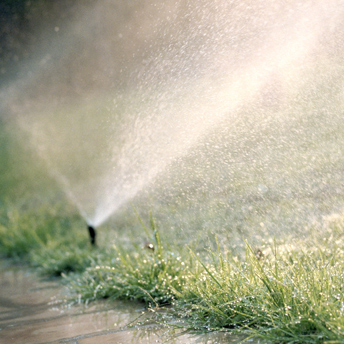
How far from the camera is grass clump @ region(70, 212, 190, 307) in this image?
2490 millimetres

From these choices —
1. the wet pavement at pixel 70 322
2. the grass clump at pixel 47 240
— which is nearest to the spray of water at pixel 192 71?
the grass clump at pixel 47 240

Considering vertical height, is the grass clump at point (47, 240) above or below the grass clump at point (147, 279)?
above

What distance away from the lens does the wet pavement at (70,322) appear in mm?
2031

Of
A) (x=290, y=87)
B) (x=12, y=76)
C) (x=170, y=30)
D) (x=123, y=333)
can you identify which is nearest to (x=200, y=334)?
(x=123, y=333)

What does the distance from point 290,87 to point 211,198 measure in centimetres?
92

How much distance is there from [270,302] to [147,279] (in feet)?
2.84

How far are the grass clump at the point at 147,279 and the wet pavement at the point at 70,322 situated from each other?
0.07 meters

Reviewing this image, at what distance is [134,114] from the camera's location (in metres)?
3.62

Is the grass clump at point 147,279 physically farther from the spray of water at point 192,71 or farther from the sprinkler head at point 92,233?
the sprinkler head at point 92,233

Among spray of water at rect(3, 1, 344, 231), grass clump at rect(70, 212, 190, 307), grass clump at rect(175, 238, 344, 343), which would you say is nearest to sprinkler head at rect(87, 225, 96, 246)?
spray of water at rect(3, 1, 344, 231)

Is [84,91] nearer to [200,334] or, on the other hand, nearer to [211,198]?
[211,198]

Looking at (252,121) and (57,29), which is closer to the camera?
(252,121)

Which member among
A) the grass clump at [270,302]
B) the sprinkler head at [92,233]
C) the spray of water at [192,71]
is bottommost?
the grass clump at [270,302]

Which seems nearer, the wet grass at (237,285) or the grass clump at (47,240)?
the wet grass at (237,285)
